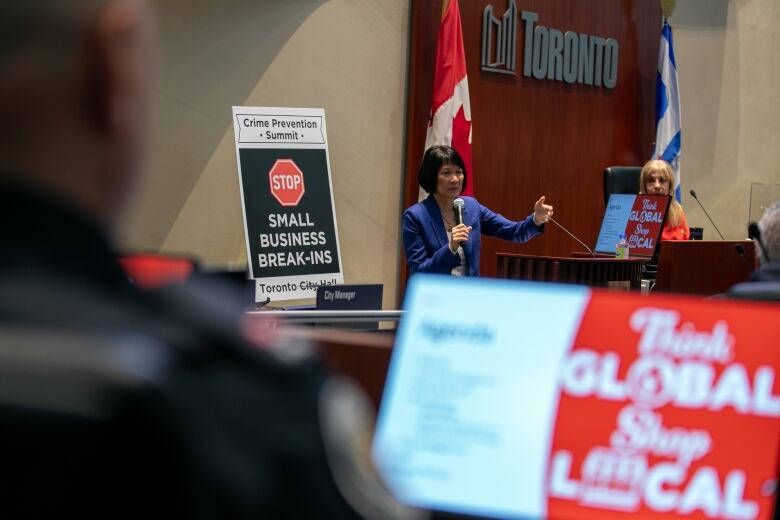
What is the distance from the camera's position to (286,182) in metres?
6.46

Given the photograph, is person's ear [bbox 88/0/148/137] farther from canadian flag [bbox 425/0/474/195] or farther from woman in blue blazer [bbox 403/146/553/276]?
canadian flag [bbox 425/0/474/195]

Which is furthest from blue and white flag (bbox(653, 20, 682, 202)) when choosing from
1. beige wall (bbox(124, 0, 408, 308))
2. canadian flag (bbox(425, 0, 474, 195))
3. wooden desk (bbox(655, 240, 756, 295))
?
wooden desk (bbox(655, 240, 756, 295))

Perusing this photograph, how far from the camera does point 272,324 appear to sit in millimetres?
2256

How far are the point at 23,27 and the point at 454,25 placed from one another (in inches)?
292

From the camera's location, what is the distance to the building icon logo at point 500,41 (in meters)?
8.20

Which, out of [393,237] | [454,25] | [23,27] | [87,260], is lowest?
[393,237]

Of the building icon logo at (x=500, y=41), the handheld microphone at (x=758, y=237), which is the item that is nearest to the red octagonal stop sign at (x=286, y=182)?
the building icon logo at (x=500, y=41)

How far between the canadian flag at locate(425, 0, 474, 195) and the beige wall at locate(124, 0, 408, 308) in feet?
1.10

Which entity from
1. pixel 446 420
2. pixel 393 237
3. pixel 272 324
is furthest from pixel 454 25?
pixel 446 420

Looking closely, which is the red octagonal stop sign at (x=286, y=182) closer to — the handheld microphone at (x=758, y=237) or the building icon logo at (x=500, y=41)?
the building icon logo at (x=500, y=41)

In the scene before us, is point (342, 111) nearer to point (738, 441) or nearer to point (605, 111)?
point (605, 111)

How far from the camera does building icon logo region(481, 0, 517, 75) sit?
8.20m

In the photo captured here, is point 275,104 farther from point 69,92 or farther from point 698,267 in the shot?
Answer: point 69,92

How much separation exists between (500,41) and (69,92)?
8.01 meters
